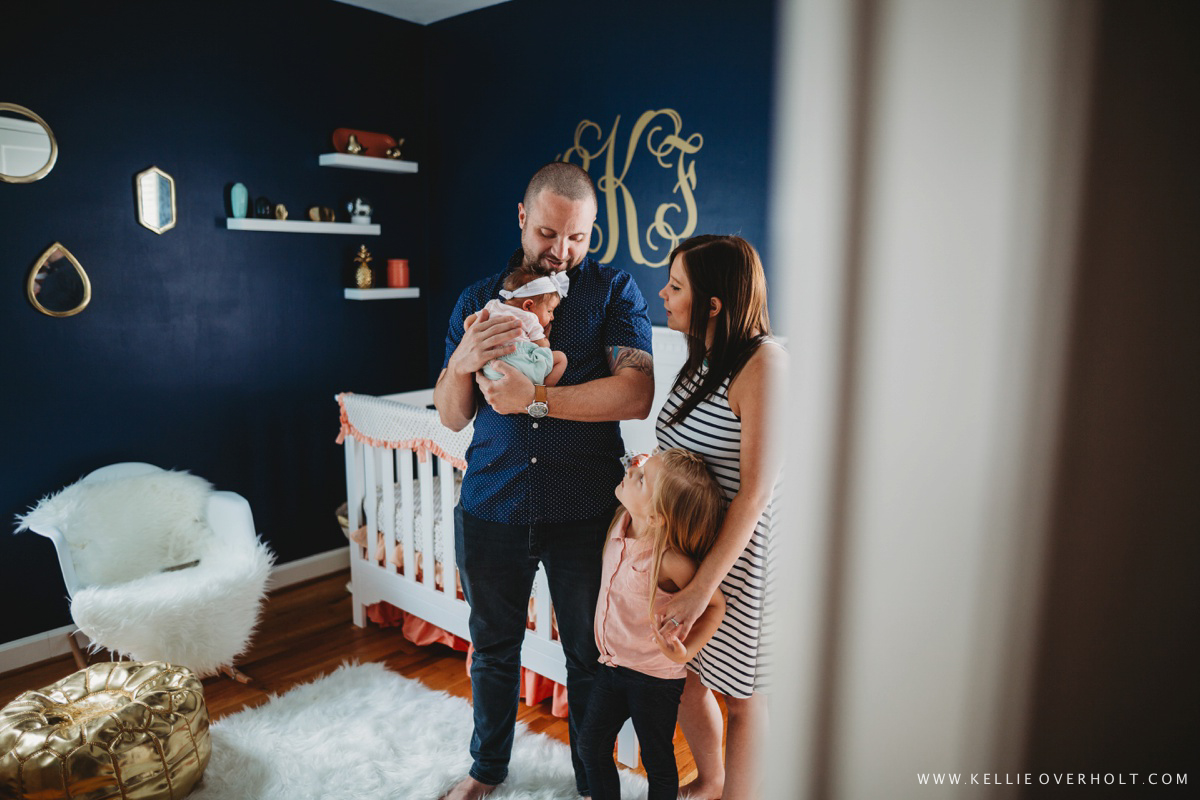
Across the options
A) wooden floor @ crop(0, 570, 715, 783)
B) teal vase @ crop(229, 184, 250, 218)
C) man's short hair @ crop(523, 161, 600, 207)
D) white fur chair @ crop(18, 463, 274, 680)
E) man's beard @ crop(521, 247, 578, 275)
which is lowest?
wooden floor @ crop(0, 570, 715, 783)

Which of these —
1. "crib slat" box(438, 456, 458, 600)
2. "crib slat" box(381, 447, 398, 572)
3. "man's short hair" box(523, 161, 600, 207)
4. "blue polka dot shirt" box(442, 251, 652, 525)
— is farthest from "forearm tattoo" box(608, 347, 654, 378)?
"crib slat" box(381, 447, 398, 572)

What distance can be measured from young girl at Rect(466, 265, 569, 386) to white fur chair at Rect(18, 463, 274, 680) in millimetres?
1424

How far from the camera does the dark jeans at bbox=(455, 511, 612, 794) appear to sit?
1.68m

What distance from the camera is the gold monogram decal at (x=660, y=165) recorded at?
287 cm

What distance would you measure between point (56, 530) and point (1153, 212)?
9.45 feet

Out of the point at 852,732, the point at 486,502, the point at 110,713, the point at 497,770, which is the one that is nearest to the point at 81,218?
the point at 110,713

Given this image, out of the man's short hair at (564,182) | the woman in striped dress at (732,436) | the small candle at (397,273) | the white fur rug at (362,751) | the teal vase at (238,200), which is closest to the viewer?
the woman in striped dress at (732,436)

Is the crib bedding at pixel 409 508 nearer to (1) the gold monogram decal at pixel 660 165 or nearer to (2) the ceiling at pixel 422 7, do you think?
(1) the gold monogram decal at pixel 660 165

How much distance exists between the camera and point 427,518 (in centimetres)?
258

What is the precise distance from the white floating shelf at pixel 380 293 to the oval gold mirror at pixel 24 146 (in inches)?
46.5

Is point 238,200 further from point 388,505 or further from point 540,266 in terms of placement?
point 540,266

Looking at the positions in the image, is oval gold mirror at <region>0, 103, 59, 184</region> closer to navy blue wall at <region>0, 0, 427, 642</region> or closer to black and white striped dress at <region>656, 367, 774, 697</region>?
navy blue wall at <region>0, 0, 427, 642</region>

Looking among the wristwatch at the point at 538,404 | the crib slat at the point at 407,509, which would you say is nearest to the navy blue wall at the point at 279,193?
the crib slat at the point at 407,509

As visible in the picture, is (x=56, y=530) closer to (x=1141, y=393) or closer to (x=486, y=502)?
(x=486, y=502)
